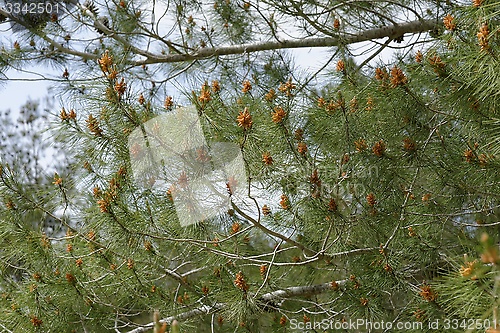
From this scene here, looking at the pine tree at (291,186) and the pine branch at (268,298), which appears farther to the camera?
the pine branch at (268,298)

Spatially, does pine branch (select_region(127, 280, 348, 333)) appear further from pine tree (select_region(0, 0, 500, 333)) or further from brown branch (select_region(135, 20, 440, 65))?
brown branch (select_region(135, 20, 440, 65))

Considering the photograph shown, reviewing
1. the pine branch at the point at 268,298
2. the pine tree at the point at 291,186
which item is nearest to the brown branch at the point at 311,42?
the pine tree at the point at 291,186

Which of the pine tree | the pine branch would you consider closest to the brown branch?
the pine tree

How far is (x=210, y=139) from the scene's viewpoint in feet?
4.63

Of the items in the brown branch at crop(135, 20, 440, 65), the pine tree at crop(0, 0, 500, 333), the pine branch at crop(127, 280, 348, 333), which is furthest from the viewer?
the brown branch at crop(135, 20, 440, 65)

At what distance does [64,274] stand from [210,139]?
89 centimetres

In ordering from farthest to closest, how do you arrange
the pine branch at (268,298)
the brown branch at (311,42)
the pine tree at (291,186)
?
1. the brown branch at (311,42)
2. the pine branch at (268,298)
3. the pine tree at (291,186)

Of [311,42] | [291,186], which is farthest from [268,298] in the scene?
[311,42]

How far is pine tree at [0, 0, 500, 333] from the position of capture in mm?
1387

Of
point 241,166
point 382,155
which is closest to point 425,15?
point 382,155

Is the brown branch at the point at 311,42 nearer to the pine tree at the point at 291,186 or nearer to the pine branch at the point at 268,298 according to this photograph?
the pine tree at the point at 291,186

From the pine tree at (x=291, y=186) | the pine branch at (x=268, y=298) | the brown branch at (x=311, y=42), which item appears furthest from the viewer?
the brown branch at (x=311, y=42)

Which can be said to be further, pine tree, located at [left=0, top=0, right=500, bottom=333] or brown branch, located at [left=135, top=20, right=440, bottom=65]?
brown branch, located at [left=135, top=20, right=440, bottom=65]

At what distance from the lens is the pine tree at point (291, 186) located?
54.6 inches
